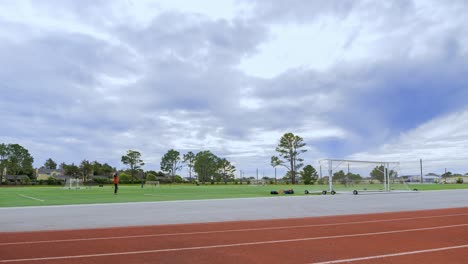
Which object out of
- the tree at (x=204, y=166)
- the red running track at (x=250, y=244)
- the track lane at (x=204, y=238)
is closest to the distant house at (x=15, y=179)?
the tree at (x=204, y=166)

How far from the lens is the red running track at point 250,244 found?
→ 6957 mm

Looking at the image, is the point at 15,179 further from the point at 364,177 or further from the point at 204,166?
the point at 364,177

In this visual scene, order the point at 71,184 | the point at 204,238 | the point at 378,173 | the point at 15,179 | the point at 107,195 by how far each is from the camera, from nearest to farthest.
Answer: the point at 204,238 < the point at 107,195 < the point at 378,173 < the point at 71,184 < the point at 15,179

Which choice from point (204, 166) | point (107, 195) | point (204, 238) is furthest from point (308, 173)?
point (204, 238)

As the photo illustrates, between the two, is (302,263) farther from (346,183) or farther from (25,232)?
(346,183)

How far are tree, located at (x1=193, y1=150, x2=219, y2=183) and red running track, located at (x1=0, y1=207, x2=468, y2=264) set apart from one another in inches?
4030

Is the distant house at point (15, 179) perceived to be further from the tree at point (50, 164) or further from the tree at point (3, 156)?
the tree at point (50, 164)

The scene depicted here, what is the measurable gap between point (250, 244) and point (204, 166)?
10612cm

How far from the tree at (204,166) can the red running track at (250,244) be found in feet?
336

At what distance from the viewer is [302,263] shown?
6.54 meters

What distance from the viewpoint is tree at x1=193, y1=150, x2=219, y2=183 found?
113812 millimetres

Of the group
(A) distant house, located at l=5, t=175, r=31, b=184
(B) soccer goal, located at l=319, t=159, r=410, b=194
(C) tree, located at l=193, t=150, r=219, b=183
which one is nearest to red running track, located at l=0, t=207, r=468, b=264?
(B) soccer goal, located at l=319, t=159, r=410, b=194

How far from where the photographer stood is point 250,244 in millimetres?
8375

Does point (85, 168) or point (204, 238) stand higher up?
point (85, 168)
